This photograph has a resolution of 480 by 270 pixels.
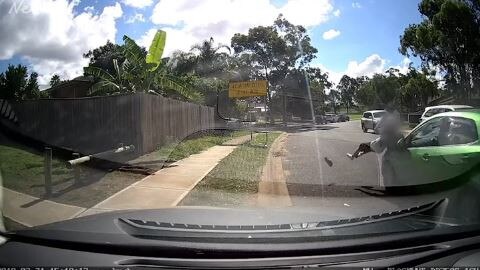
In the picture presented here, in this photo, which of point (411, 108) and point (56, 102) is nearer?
point (56, 102)

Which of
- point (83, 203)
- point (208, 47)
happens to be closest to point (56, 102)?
point (83, 203)

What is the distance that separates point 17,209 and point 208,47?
32.0 metres

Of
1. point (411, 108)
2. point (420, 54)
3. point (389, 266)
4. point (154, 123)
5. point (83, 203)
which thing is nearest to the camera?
point (389, 266)

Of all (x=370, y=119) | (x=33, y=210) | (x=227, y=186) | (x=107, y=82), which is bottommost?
(x=33, y=210)

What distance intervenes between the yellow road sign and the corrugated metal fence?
15695mm

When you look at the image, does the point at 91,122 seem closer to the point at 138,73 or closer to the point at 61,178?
the point at 138,73

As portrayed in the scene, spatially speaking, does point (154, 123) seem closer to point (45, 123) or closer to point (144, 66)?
point (144, 66)

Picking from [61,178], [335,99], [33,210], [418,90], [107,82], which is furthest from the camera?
[335,99]

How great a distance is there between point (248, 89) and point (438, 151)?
25.3 meters

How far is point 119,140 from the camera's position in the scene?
1514 centimetres

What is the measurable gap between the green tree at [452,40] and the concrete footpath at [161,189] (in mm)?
24151

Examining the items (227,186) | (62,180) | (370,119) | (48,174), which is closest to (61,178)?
(62,180)

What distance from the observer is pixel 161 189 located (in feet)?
31.8

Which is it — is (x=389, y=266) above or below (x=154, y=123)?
below
